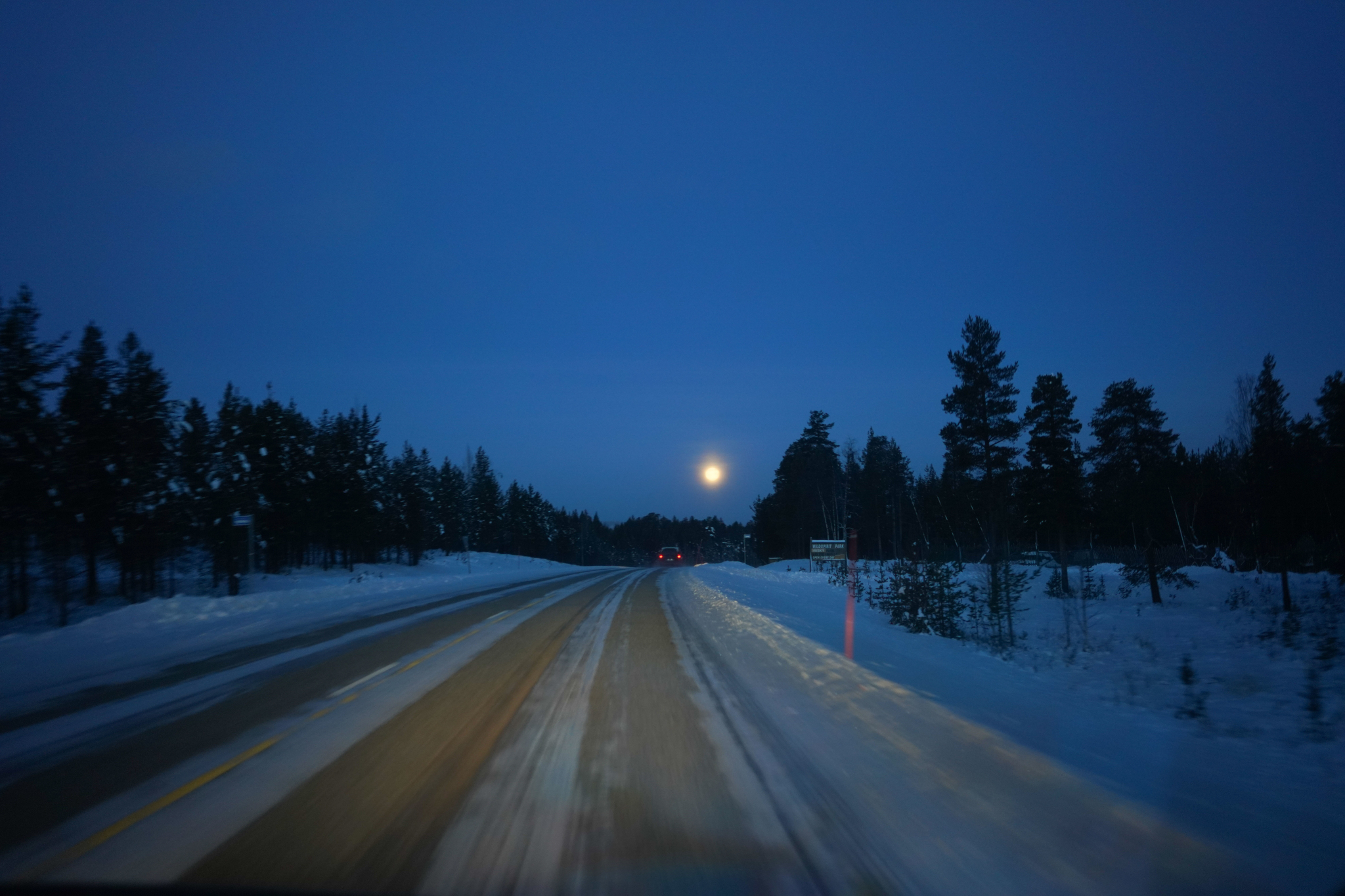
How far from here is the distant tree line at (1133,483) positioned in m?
23.1

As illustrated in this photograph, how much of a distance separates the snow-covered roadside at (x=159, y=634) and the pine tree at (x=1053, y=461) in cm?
2706

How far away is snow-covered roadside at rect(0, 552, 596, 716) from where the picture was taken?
9492 mm

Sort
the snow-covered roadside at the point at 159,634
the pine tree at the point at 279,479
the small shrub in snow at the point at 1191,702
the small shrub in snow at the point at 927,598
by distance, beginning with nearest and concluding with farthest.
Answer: the small shrub in snow at the point at 1191,702, the snow-covered roadside at the point at 159,634, the small shrub in snow at the point at 927,598, the pine tree at the point at 279,479

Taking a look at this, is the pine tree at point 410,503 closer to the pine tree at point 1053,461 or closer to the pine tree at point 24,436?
the pine tree at point 24,436

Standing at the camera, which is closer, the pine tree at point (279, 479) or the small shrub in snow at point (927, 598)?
the small shrub in snow at point (927, 598)

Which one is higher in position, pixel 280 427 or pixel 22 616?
pixel 280 427

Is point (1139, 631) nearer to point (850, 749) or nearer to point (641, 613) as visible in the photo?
point (641, 613)

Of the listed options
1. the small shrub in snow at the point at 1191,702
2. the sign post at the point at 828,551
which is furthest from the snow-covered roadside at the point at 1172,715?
the sign post at the point at 828,551

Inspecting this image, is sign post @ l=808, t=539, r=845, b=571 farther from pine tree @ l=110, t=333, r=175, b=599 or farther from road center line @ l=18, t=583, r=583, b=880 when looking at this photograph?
pine tree @ l=110, t=333, r=175, b=599

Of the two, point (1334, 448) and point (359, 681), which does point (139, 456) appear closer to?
point (359, 681)

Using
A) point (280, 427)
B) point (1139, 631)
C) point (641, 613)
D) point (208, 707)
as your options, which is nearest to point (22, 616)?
point (280, 427)

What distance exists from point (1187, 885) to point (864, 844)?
1.62 m

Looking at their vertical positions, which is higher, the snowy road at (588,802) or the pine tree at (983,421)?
the pine tree at (983,421)

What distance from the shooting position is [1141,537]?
46.5 meters
